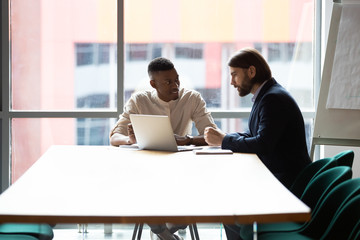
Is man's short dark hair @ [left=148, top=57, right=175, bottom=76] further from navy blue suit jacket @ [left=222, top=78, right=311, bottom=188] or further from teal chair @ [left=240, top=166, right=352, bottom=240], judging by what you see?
teal chair @ [left=240, top=166, right=352, bottom=240]

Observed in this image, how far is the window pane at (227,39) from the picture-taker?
19.0 ft

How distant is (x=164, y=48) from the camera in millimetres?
5793

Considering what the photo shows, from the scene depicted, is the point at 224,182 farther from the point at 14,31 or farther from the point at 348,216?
the point at 14,31

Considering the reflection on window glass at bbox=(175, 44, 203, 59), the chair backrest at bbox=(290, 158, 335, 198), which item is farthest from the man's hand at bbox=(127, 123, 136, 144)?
the reflection on window glass at bbox=(175, 44, 203, 59)

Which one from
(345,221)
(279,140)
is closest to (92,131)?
(279,140)

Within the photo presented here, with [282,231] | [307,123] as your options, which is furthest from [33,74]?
[282,231]

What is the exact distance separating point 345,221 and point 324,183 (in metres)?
0.55

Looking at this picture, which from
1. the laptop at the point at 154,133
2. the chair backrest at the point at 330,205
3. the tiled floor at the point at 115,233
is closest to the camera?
the chair backrest at the point at 330,205

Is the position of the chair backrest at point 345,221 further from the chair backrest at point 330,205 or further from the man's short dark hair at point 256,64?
the man's short dark hair at point 256,64

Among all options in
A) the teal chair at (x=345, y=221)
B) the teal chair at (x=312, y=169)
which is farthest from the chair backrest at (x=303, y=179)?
the teal chair at (x=345, y=221)

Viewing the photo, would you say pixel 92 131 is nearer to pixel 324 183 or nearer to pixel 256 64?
pixel 256 64

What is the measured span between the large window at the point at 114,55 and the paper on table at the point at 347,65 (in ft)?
3.39

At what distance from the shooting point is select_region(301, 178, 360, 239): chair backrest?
287 centimetres

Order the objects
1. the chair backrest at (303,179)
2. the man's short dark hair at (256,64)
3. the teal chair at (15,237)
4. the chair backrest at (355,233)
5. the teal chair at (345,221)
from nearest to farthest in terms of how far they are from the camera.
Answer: the chair backrest at (355,233) < the teal chair at (345,221) < the teal chair at (15,237) < the chair backrest at (303,179) < the man's short dark hair at (256,64)
